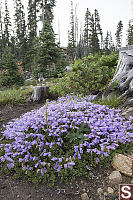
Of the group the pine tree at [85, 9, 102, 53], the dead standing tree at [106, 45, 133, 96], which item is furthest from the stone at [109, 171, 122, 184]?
the pine tree at [85, 9, 102, 53]

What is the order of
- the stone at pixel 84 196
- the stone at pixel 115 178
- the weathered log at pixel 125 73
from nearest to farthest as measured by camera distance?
the stone at pixel 84 196
the stone at pixel 115 178
the weathered log at pixel 125 73

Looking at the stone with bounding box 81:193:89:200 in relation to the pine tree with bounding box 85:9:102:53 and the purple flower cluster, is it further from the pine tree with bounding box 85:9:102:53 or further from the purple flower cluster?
the pine tree with bounding box 85:9:102:53

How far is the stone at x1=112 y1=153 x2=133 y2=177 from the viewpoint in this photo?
206 cm

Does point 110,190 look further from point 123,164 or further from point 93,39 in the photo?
point 93,39

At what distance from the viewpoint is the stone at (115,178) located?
2.03 meters

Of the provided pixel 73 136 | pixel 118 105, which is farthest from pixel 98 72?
pixel 73 136

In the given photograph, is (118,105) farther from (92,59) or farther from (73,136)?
(92,59)

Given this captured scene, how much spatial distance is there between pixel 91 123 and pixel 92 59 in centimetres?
336

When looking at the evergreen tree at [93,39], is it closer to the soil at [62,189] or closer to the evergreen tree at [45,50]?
the evergreen tree at [45,50]

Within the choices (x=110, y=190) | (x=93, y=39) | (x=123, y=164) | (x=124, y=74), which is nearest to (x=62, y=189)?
(x=110, y=190)

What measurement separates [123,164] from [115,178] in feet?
0.71

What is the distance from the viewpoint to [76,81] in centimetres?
541

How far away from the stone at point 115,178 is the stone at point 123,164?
86mm

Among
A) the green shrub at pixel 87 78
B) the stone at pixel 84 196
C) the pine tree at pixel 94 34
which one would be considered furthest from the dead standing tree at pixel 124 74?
the pine tree at pixel 94 34
